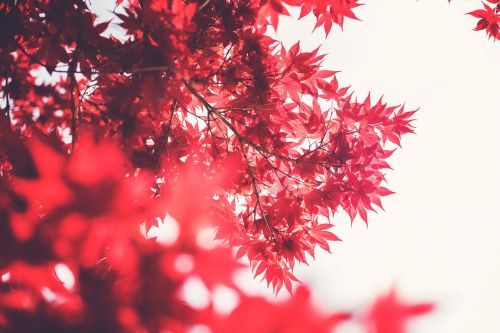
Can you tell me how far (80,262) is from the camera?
81 cm

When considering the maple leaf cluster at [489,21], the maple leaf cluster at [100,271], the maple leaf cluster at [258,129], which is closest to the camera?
the maple leaf cluster at [100,271]

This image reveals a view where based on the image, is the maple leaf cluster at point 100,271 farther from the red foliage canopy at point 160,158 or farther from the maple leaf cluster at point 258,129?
the maple leaf cluster at point 258,129

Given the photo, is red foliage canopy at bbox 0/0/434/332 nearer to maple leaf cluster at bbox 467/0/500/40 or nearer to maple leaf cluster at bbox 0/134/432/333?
maple leaf cluster at bbox 0/134/432/333

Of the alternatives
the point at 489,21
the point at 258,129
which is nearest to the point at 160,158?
the point at 258,129

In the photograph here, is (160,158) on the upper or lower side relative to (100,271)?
upper

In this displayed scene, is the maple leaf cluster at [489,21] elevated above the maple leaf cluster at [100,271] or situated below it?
above

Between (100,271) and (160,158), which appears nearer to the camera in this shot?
(100,271)

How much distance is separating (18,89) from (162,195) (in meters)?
1.77

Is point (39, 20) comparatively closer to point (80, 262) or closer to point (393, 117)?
point (80, 262)

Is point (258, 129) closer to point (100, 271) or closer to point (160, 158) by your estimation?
point (160, 158)

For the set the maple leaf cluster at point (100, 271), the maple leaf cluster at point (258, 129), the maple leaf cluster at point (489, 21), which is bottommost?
the maple leaf cluster at point (100, 271)

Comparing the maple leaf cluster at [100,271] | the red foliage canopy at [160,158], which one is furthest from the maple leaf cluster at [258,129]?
the maple leaf cluster at [100,271]

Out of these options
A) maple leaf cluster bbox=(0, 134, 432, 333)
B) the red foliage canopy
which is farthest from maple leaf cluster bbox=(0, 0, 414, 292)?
maple leaf cluster bbox=(0, 134, 432, 333)

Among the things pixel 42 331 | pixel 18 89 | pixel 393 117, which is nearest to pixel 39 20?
pixel 18 89
